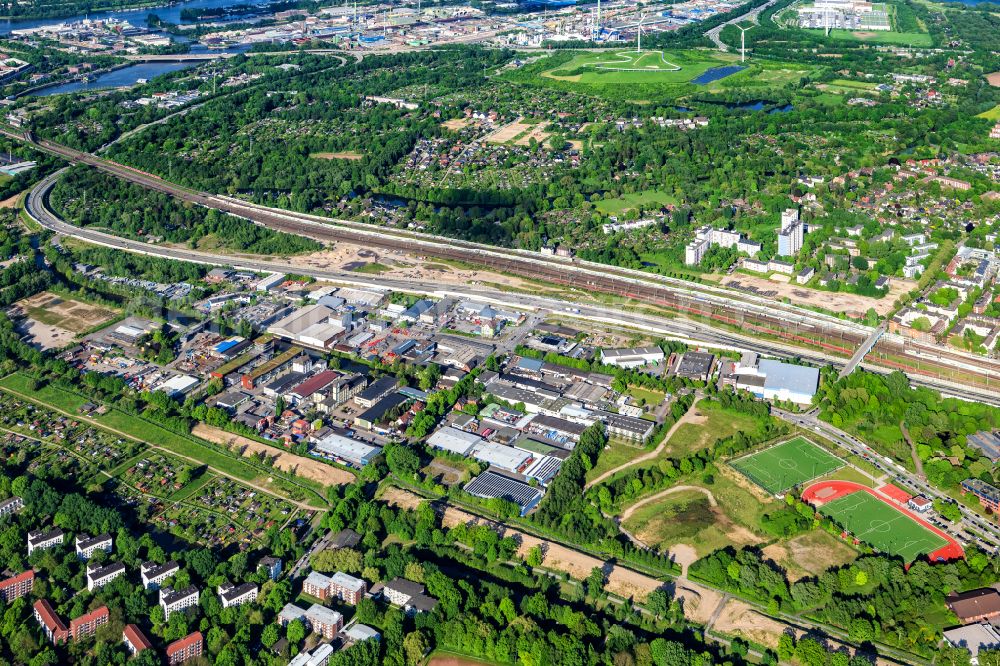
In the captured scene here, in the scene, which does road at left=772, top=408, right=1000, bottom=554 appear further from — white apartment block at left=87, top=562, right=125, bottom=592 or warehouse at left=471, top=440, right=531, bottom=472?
white apartment block at left=87, top=562, right=125, bottom=592

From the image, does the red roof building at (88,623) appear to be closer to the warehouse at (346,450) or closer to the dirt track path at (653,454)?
the warehouse at (346,450)

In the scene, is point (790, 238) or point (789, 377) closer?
point (789, 377)

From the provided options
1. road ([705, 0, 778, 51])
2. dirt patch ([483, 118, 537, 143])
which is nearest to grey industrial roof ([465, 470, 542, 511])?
dirt patch ([483, 118, 537, 143])

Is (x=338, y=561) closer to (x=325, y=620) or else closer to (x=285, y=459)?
(x=325, y=620)

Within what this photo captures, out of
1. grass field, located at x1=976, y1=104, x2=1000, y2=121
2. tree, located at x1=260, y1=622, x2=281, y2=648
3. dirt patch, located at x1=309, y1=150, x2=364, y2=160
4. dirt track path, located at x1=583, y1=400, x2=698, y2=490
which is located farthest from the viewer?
grass field, located at x1=976, y1=104, x2=1000, y2=121

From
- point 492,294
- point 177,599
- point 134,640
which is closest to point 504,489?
point 177,599

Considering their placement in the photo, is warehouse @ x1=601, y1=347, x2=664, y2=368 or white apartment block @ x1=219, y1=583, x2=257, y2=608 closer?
white apartment block @ x1=219, y1=583, x2=257, y2=608

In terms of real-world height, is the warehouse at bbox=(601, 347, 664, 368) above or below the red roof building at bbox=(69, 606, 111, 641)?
above
